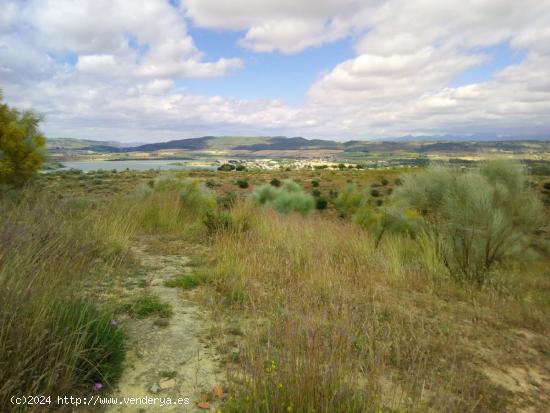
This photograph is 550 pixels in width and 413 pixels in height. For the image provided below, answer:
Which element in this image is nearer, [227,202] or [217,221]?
[217,221]

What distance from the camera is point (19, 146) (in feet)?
26.4

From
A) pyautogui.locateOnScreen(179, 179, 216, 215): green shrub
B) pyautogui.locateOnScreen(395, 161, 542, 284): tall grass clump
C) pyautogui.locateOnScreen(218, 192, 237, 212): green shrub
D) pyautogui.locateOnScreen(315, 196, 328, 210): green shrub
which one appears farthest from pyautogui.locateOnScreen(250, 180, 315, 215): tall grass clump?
pyautogui.locateOnScreen(395, 161, 542, 284): tall grass clump

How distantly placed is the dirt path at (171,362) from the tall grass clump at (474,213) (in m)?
4.82

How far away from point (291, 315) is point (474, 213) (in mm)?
5522

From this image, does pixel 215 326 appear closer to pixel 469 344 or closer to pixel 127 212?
pixel 469 344

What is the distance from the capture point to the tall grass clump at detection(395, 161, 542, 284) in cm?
685

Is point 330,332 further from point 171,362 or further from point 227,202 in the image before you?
A: point 227,202

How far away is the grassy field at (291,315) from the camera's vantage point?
224 cm

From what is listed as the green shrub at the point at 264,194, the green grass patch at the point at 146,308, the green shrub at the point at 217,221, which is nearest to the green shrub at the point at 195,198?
the green shrub at the point at 217,221

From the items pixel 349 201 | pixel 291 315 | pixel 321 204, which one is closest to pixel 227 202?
pixel 349 201

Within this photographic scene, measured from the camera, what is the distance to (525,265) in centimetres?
835

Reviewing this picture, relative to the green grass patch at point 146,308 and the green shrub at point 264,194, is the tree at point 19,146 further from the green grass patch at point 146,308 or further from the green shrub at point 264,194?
the green shrub at point 264,194

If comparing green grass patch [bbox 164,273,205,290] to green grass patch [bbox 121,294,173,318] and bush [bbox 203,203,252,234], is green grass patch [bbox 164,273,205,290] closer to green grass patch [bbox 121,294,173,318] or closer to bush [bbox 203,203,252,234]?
green grass patch [bbox 121,294,173,318]

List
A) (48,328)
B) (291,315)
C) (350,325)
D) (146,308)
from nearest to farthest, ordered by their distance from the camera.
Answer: (48,328) → (291,315) → (350,325) → (146,308)
